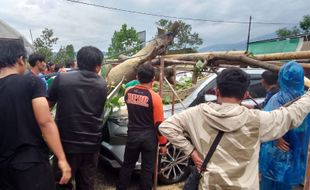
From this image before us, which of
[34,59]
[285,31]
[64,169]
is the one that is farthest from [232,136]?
[285,31]

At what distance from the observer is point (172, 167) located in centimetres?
496

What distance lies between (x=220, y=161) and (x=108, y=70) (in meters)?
4.34

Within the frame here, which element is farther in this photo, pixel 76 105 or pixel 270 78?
pixel 270 78

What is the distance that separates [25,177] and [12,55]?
38.8 inches

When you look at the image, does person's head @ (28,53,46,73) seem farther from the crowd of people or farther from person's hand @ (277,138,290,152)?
person's hand @ (277,138,290,152)

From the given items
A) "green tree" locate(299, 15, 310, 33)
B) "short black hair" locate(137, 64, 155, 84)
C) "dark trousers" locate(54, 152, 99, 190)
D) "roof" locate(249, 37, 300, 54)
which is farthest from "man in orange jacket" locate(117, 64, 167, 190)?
"green tree" locate(299, 15, 310, 33)

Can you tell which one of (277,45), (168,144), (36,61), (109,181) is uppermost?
(36,61)

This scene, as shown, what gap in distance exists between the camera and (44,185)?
2.57 m

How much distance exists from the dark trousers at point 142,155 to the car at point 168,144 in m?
0.37

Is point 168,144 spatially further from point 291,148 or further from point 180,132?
point 180,132

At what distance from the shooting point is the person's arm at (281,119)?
7.20 ft

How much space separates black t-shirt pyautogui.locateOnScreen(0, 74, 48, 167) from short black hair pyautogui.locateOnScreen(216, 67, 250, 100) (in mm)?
1416

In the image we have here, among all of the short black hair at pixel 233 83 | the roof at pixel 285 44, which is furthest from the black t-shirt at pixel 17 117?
the roof at pixel 285 44

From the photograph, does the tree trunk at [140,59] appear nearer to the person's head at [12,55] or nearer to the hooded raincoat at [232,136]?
the person's head at [12,55]
